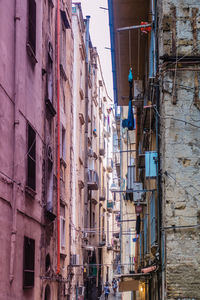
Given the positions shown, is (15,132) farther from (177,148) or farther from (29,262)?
(177,148)

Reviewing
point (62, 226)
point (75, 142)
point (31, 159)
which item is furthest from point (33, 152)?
point (75, 142)

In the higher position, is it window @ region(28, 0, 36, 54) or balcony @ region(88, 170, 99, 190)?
window @ region(28, 0, 36, 54)

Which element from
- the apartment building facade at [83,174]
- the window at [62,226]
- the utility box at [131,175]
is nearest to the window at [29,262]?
the window at [62,226]

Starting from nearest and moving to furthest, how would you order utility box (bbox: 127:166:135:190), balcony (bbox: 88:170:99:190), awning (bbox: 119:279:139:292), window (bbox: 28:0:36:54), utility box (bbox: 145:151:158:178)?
utility box (bbox: 145:151:158:178) < window (bbox: 28:0:36:54) < awning (bbox: 119:279:139:292) < utility box (bbox: 127:166:135:190) < balcony (bbox: 88:170:99:190)

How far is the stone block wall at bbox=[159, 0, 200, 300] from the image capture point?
913cm

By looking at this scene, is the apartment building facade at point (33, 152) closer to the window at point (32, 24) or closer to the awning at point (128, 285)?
the window at point (32, 24)

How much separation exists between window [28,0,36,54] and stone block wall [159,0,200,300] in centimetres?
540

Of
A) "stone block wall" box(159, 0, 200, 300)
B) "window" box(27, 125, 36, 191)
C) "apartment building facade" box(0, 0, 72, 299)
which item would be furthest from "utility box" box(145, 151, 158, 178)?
"window" box(27, 125, 36, 191)

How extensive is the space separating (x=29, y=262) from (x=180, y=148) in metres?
6.21

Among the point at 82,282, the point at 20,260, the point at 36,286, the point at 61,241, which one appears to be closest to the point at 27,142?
the point at 20,260

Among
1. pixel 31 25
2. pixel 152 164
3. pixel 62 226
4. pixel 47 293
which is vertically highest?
pixel 31 25

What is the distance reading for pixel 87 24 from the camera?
34188mm

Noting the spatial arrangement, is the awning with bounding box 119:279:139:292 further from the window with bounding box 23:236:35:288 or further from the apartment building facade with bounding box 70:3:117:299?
the apartment building facade with bounding box 70:3:117:299

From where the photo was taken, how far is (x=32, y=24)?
15.1 metres
